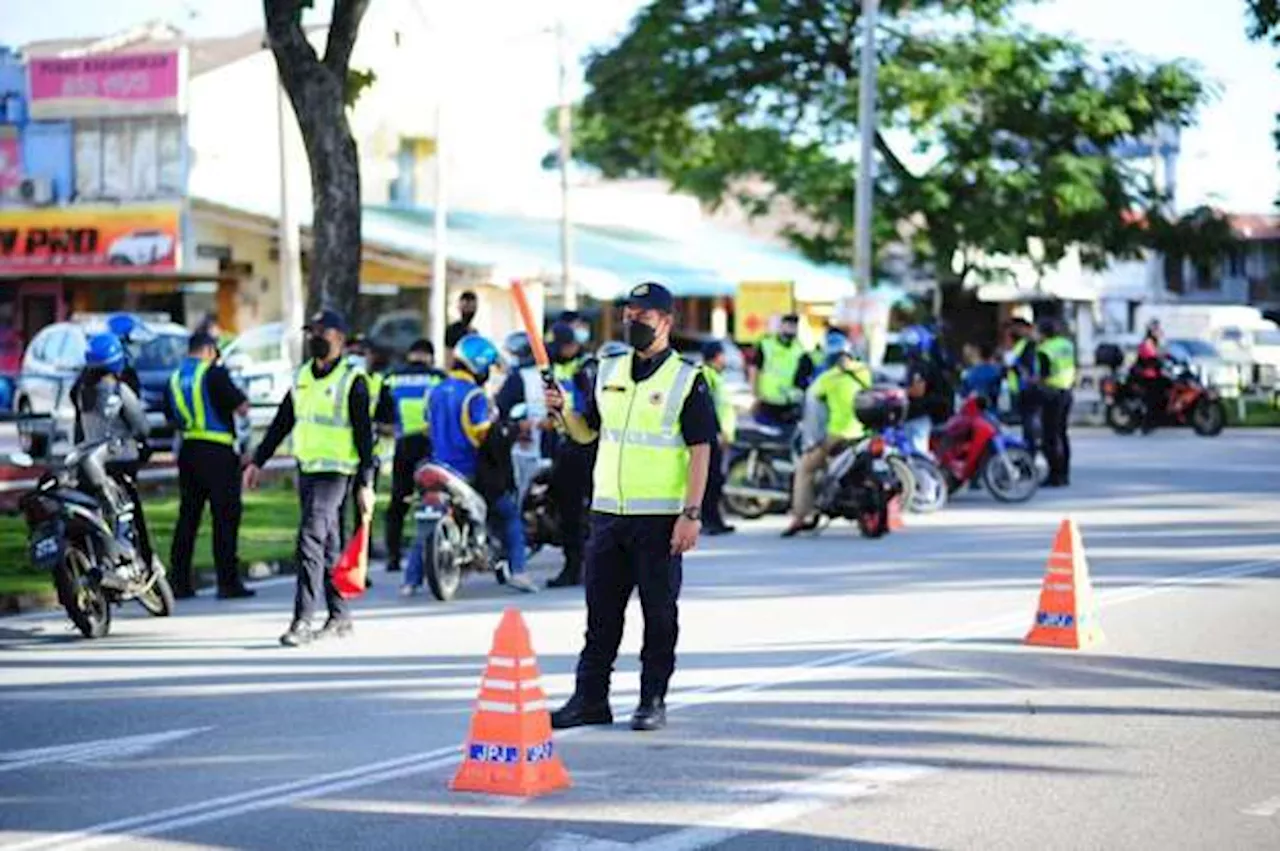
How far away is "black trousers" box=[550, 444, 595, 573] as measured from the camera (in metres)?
17.9

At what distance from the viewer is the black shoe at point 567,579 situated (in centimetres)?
1778

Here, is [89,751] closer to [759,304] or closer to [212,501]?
[212,501]

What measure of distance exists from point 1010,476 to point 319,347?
12.7 m

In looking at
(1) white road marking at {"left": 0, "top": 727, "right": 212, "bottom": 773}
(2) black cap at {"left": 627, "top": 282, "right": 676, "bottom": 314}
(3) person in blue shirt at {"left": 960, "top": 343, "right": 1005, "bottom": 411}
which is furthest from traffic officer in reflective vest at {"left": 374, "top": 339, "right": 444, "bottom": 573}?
(3) person in blue shirt at {"left": 960, "top": 343, "right": 1005, "bottom": 411}

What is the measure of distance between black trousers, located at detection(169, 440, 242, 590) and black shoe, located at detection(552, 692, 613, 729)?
6.76 meters

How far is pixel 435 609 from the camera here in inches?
636

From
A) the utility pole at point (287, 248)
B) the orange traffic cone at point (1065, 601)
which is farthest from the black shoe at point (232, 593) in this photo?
the utility pole at point (287, 248)

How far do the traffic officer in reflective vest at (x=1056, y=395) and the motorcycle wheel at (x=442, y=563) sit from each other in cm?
1224

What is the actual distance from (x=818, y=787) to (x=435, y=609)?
723cm

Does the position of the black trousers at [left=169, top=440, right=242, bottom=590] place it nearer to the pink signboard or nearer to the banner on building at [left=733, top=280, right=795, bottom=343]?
the banner on building at [left=733, top=280, right=795, bottom=343]

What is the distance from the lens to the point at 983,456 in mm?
25422

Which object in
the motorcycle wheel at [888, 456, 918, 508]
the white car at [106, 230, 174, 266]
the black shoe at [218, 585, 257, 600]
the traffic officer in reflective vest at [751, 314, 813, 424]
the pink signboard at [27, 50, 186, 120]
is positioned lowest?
the black shoe at [218, 585, 257, 600]

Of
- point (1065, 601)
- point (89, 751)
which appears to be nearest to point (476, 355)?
point (1065, 601)

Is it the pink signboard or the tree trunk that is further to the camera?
the pink signboard
